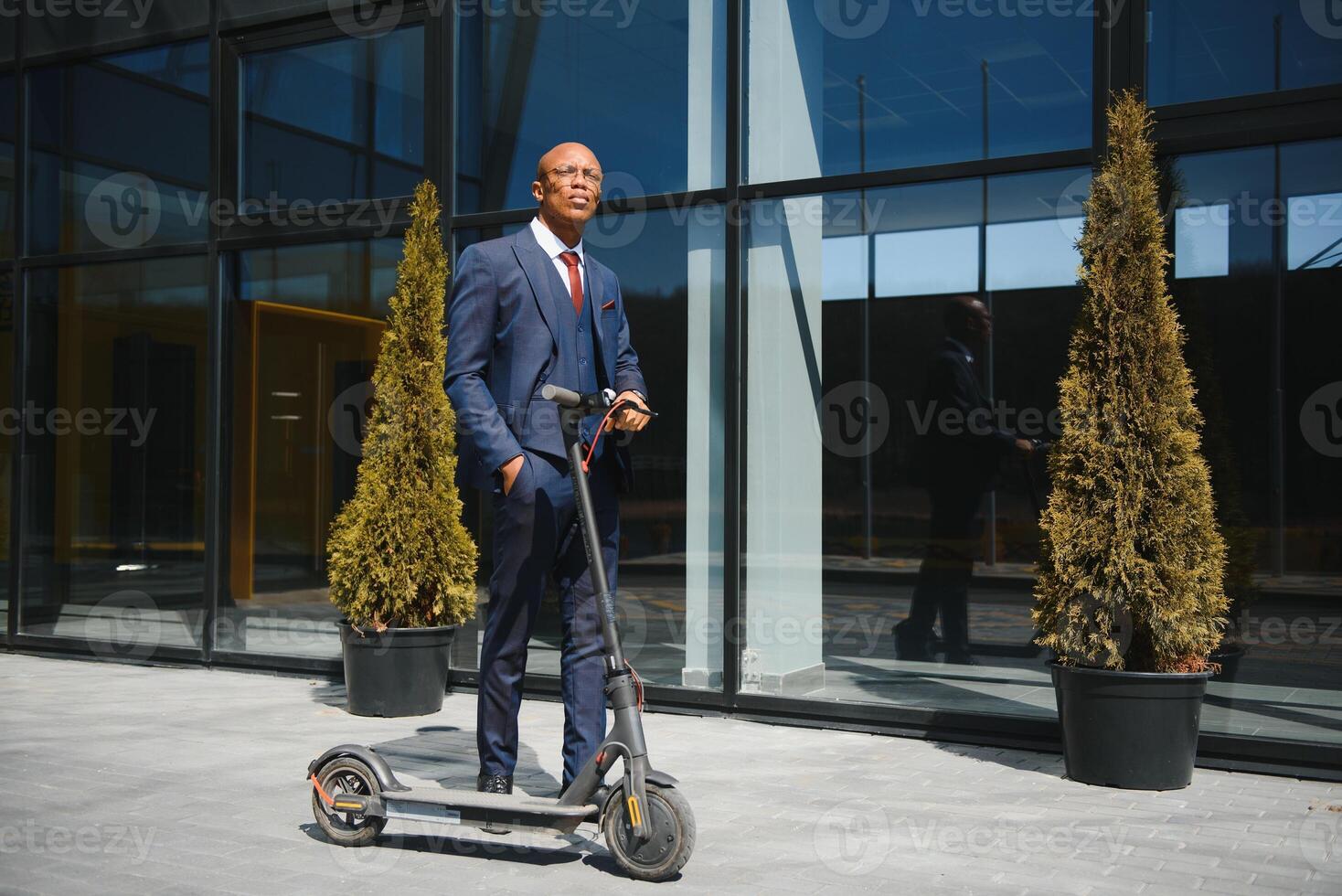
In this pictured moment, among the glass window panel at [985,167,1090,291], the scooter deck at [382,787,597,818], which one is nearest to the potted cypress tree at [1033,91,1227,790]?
the glass window panel at [985,167,1090,291]

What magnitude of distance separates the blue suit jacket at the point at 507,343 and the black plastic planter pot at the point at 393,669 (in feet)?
7.40

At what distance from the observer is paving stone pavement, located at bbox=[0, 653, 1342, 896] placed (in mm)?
3377

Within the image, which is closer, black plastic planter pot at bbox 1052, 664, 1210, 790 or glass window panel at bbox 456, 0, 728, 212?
black plastic planter pot at bbox 1052, 664, 1210, 790

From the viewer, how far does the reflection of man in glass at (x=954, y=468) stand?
18.6 feet

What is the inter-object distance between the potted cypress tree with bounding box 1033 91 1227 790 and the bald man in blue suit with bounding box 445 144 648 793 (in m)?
1.87

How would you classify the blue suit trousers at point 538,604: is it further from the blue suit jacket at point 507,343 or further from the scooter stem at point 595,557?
the scooter stem at point 595,557

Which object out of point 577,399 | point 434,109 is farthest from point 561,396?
point 434,109

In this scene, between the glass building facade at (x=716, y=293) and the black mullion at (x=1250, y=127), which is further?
the glass building facade at (x=716, y=293)

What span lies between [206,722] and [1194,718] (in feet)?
14.1

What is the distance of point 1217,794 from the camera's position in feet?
14.6

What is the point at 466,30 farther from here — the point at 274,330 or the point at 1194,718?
the point at 1194,718

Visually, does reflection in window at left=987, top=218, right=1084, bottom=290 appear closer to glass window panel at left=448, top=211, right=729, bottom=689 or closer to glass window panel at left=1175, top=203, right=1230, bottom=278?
glass window panel at left=1175, top=203, right=1230, bottom=278

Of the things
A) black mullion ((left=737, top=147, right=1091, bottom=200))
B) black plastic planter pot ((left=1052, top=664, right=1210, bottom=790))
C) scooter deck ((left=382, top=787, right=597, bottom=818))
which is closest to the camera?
scooter deck ((left=382, top=787, right=597, bottom=818))

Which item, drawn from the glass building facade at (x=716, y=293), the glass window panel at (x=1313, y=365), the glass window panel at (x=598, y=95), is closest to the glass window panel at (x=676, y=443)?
the glass building facade at (x=716, y=293)
